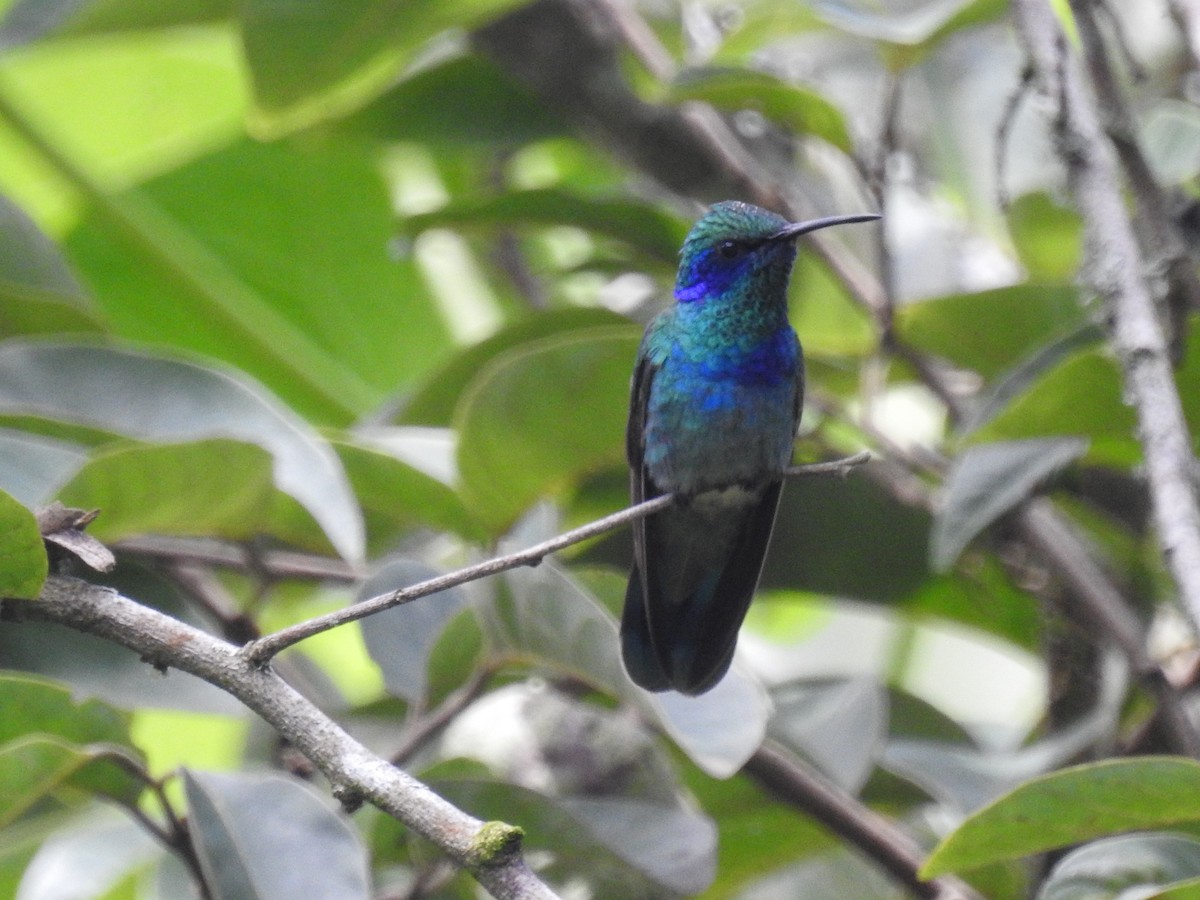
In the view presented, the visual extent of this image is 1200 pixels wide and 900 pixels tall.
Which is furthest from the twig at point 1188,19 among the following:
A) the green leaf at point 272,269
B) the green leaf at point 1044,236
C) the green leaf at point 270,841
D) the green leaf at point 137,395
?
the green leaf at point 272,269

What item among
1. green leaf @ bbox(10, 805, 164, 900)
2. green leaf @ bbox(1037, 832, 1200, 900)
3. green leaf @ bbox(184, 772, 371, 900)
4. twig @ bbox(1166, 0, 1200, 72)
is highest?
twig @ bbox(1166, 0, 1200, 72)

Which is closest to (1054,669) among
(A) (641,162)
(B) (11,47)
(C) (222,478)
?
(A) (641,162)

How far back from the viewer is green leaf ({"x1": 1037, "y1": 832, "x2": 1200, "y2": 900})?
1987 millimetres

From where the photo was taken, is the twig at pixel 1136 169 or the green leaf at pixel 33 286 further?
the green leaf at pixel 33 286

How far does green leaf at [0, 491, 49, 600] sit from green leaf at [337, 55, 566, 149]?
207 centimetres

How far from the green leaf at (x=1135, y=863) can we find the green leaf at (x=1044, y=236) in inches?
75.8

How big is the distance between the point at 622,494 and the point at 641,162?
90 cm

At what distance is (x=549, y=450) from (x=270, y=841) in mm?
919

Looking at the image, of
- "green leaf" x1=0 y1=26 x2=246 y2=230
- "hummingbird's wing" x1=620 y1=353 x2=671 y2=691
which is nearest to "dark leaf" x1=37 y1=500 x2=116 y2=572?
"hummingbird's wing" x1=620 y1=353 x2=671 y2=691

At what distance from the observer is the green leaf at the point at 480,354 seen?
3188mm

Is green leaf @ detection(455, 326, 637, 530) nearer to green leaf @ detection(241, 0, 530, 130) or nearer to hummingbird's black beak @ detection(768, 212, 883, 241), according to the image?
hummingbird's black beak @ detection(768, 212, 883, 241)

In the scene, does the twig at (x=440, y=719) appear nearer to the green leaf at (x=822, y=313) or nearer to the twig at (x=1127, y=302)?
the twig at (x=1127, y=302)

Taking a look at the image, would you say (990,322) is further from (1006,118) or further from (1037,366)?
(1006,118)

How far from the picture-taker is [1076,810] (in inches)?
78.4
